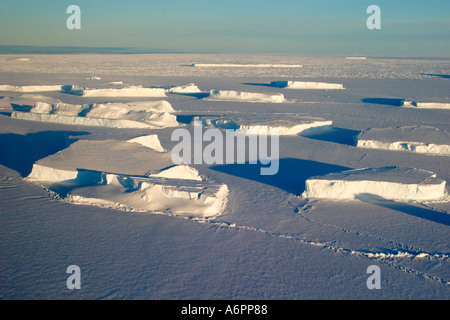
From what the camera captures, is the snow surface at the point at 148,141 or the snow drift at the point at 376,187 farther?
the snow surface at the point at 148,141

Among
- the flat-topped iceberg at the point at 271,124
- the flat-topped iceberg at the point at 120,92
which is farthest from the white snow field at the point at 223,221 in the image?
the flat-topped iceberg at the point at 120,92

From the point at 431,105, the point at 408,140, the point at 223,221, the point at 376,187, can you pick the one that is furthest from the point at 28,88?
the point at 431,105

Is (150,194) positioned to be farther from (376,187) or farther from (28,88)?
(28,88)

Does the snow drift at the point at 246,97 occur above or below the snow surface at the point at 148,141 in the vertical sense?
above

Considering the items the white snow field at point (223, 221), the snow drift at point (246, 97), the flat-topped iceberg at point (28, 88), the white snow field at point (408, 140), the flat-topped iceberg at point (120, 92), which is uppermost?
the flat-topped iceberg at point (28, 88)

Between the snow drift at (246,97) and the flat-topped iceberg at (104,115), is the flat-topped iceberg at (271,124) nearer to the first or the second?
the flat-topped iceberg at (104,115)

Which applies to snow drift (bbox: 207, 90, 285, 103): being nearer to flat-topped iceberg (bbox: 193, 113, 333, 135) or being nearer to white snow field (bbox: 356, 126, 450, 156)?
flat-topped iceberg (bbox: 193, 113, 333, 135)
